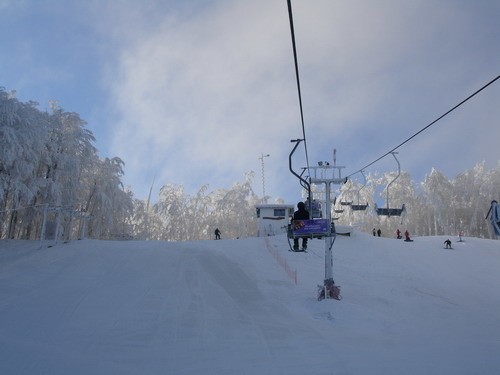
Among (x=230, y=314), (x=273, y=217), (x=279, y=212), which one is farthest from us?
(x=279, y=212)

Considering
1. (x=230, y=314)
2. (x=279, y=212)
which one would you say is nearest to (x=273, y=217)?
(x=279, y=212)

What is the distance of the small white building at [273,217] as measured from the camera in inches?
1753

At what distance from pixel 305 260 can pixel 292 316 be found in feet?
40.7

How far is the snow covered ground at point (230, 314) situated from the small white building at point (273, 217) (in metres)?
17.6

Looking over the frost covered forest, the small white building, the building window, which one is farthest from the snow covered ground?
the building window

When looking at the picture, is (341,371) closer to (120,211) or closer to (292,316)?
(292,316)

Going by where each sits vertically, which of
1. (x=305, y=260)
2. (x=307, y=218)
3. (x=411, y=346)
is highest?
(x=307, y=218)

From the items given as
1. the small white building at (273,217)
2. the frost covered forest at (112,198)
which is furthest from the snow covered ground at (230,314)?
the small white building at (273,217)

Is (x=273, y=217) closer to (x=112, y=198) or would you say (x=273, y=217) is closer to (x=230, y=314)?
(x=112, y=198)

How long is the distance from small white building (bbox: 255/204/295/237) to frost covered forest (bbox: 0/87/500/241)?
30.5 ft

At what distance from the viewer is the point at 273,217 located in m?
45.0

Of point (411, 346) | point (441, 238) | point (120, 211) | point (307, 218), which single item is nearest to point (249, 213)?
point (120, 211)

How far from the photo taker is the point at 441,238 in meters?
39.3

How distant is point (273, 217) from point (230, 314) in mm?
31706
